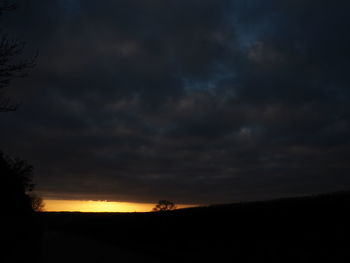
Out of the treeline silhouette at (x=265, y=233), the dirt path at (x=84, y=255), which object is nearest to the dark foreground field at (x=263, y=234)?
the treeline silhouette at (x=265, y=233)

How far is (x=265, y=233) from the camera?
68.4 feet

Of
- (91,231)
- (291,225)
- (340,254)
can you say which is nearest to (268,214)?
(291,225)

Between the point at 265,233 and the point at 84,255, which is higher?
the point at 265,233

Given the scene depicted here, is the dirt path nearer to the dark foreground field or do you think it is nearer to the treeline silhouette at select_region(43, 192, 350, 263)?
the dark foreground field

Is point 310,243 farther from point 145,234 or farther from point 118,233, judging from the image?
point 118,233

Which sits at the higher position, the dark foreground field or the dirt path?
the dark foreground field

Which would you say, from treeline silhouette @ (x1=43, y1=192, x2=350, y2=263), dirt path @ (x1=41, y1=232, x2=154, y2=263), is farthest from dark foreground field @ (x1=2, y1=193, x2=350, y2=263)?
dirt path @ (x1=41, y1=232, x2=154, y2=263)

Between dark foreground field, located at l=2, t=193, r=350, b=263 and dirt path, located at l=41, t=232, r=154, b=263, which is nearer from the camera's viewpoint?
dark foreground field, located at l=2, t=193, r=350, b=263

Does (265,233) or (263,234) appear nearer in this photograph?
(265,233)

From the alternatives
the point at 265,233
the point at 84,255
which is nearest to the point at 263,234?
the point at 265,233

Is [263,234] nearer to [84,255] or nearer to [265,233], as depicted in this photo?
[265,233]

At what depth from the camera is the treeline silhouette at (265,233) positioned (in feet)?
51.3

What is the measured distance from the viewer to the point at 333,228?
15.7 meters

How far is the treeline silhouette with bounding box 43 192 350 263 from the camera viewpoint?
15.6 m
